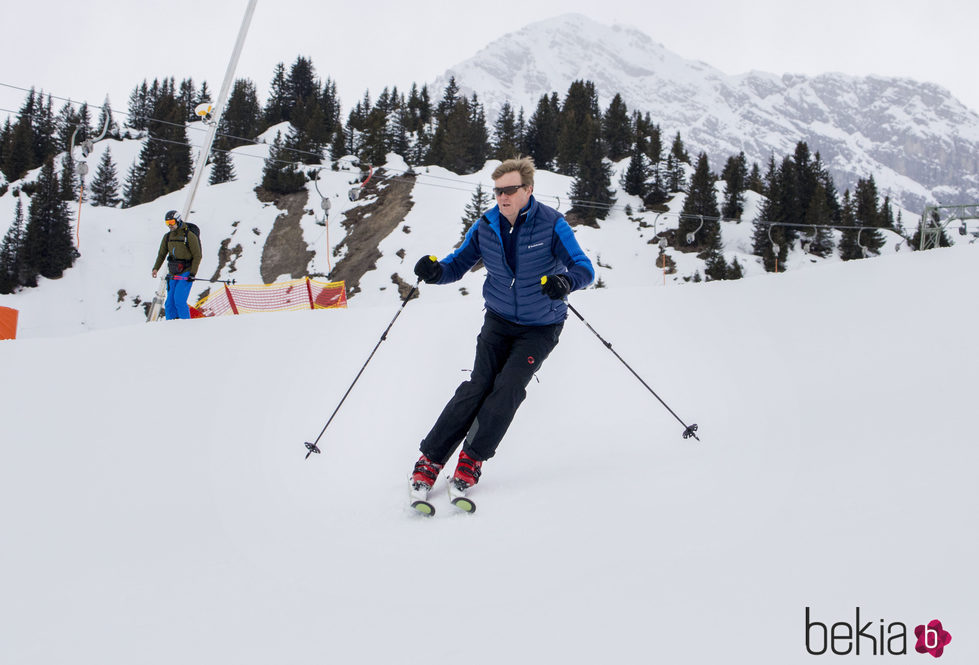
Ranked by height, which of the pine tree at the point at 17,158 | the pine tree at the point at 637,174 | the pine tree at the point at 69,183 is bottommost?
the pine tree at the point at 637,174

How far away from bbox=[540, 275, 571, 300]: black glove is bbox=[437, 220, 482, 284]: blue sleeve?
1.98ft

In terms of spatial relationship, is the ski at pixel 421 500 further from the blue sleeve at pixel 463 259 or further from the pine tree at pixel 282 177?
the pine tree at pixel 282 177

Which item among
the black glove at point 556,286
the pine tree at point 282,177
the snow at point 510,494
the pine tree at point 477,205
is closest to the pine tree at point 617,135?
the pine tree at point 477,205

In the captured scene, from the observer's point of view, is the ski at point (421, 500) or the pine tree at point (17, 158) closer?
the ski at point (421, 500)

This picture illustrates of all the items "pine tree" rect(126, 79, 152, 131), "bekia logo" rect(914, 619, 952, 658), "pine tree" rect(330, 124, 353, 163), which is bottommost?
"bekia logo" rect(914, 619, 952, 658)

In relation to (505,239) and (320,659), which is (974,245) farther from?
(320,659)

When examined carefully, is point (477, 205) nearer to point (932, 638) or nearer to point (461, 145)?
point (461, 145)

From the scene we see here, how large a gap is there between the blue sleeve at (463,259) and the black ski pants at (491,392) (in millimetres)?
352

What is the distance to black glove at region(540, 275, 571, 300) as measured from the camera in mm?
2742

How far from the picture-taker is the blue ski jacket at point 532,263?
2.98 m

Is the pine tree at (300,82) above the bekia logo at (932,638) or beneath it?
above

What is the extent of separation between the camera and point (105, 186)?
144 ft

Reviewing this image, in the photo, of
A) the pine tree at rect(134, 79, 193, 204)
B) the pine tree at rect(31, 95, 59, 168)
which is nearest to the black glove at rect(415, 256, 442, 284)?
the pine tree at rect(134, 79, 193, 204)

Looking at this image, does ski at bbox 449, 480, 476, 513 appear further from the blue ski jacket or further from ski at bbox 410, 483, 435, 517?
the blue ski jacket
